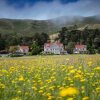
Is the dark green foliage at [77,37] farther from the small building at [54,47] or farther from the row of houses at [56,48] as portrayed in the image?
the small building at [54,47]

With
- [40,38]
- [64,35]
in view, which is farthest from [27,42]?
[64,35]

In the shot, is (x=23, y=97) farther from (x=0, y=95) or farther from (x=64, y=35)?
(x=64, y=35)

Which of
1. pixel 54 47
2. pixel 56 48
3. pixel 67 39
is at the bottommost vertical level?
pixel 56 48

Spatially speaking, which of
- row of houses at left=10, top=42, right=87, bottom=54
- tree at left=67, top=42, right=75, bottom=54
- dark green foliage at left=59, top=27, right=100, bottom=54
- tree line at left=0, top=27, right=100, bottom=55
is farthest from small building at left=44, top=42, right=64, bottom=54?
tree at left=67, top=42, right=75, bottom=54

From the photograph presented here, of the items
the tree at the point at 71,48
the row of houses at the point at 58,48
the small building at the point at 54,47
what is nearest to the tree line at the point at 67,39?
the tree at the point at 71,48

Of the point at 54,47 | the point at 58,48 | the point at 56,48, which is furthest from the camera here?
the point at 54,47

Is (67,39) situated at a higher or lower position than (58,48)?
higher

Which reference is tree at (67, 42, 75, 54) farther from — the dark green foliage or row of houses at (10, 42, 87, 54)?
row of houses at (10, 42, 87, 54)

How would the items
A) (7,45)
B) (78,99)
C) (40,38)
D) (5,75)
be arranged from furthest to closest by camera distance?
(40,38)
(7,45)
(5,75)
(78,99)

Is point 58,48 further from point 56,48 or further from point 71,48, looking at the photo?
point 71,48

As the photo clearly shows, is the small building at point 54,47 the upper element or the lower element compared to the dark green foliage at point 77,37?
lower

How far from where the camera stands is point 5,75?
9.13 metres

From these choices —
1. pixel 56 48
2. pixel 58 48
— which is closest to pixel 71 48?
pixel 58 48

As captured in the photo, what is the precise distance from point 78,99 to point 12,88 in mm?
2086
